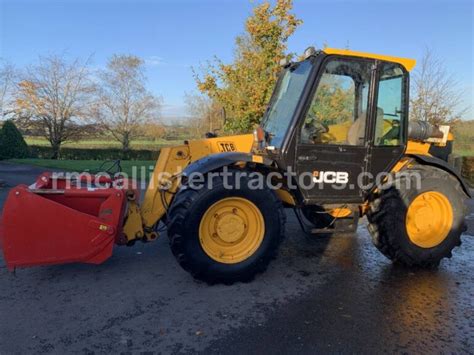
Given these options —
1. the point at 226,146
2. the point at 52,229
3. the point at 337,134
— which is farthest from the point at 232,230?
the point at 52,229

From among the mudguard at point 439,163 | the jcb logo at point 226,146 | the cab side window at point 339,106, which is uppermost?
the cab side window at point 339,106

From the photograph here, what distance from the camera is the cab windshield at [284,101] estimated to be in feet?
14.4

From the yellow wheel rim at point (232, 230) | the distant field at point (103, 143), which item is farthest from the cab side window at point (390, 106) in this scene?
the distant field at point (103, 143)

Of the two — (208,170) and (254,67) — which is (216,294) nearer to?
(208,170)

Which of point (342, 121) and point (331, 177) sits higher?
point (342, 121)

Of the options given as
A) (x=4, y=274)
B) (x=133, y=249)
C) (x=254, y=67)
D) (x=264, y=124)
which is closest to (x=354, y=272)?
(x=264, y=124)

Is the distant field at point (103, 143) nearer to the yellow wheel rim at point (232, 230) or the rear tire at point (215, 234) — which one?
the yellow wheel rim at point (232, 230)

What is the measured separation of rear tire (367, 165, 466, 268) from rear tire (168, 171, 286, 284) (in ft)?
4.54

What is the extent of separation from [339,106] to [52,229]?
345cm

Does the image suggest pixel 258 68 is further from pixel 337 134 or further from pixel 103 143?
pixel 103 143

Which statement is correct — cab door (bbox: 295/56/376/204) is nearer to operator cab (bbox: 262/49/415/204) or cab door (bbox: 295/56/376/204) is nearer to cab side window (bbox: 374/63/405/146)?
operator cab (bbox: 262/49/415/204)

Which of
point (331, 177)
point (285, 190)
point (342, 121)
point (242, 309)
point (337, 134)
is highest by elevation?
point (342, 121)

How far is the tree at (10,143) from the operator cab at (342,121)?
75.9ft

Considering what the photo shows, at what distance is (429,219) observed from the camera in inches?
195
